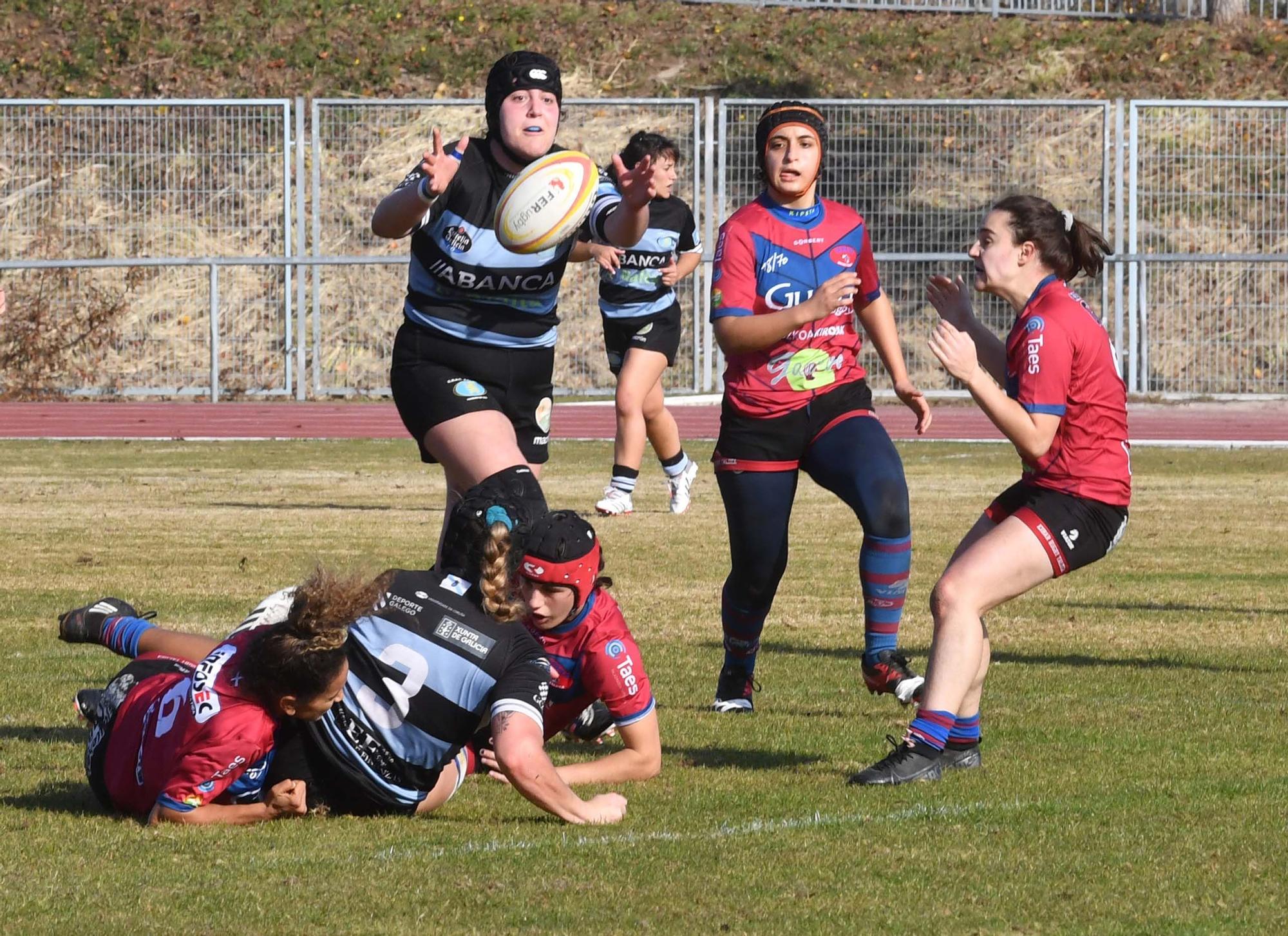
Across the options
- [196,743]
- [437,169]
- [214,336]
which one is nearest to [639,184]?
[437,169]

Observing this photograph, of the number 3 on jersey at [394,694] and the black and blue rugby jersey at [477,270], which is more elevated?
the black and blue rugby jersey at [477,270]

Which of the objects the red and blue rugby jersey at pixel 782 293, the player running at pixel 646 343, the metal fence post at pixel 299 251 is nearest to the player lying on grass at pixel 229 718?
the red and blue rugby jersey at pixel 782 293

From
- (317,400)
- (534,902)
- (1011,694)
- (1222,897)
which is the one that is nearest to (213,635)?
(1011,694)

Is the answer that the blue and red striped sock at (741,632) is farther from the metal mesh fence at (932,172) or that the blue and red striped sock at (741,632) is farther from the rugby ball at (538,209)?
the metal mesh fence at (932,172)

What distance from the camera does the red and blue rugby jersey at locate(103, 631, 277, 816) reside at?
16.7 ft

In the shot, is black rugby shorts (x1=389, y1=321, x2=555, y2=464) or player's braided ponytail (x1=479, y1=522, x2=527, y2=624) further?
black rugby shorts (x1=389, y1=321, x2=555, y2=464)

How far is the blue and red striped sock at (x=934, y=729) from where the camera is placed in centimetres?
578

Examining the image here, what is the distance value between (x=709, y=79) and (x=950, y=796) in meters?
24.9

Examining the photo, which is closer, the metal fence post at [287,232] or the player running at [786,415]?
the player running at [786,415]

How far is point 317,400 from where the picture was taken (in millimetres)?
24016

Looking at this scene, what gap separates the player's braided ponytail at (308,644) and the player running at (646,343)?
27.0 feet

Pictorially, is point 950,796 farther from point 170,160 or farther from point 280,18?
point 280,18

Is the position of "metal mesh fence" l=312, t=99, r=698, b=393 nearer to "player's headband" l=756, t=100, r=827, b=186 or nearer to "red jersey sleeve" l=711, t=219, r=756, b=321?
"player's headband" l=756, t=100, r=827, b=186

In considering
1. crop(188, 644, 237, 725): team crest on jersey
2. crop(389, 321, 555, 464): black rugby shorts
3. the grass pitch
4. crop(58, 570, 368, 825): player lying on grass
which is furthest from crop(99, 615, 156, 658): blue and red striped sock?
crop(389, 321, 555, 464): black rugby shorts
